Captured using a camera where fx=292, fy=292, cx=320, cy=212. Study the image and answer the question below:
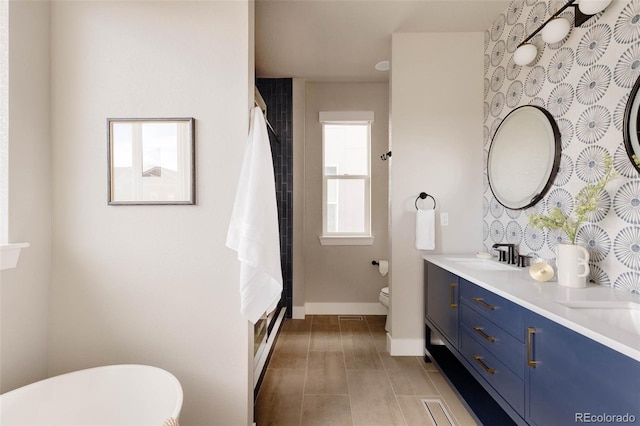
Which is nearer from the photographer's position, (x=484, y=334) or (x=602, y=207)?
(x=602, y=207)

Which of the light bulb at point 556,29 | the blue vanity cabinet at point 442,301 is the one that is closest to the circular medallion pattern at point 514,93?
the light bulb at point 556,29

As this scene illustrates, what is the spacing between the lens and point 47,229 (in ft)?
4.73

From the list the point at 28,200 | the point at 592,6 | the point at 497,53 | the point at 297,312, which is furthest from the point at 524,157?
the point at 28,200

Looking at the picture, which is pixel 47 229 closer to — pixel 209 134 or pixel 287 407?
pixel 209 134

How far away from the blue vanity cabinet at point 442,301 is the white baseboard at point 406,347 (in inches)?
10.0

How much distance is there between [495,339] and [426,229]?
1033mm

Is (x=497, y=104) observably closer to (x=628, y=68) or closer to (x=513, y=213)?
(x=513, y=213)

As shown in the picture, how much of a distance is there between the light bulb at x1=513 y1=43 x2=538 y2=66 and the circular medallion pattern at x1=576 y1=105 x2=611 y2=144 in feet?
1.76

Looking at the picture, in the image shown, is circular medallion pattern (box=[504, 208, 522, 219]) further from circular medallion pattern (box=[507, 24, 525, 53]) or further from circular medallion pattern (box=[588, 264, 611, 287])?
circular medallion pattern (box=[507, 24, 525, 53])

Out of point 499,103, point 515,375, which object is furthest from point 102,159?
point 499,103

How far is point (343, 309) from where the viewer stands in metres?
3.44

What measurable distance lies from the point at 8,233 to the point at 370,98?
325 centimetres

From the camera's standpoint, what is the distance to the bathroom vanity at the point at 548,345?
84 centimetres

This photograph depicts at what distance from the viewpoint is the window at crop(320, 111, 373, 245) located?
349 cm
